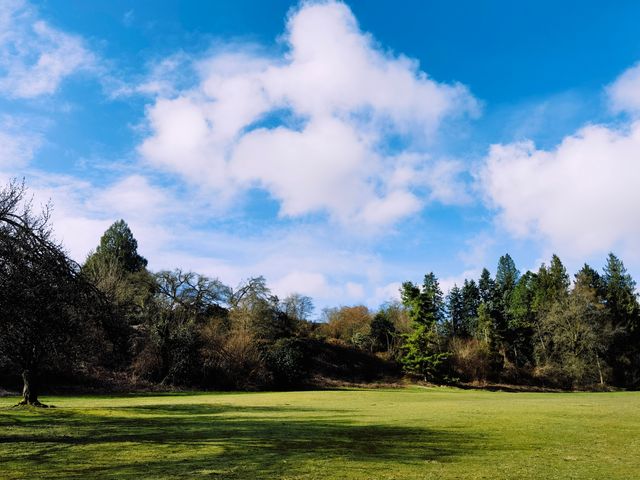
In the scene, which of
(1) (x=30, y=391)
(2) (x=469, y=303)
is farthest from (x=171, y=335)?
(2) (x=469, y=303)

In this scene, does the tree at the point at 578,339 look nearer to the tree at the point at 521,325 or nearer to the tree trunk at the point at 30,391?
the tree at the point at 521,325

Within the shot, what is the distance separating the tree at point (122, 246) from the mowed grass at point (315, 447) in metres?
55.8

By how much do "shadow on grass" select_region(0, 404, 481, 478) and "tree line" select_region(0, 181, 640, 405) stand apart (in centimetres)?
225

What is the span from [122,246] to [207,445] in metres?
67.1

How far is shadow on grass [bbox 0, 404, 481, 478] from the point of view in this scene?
333 inches

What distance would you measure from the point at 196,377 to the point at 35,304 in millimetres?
37487

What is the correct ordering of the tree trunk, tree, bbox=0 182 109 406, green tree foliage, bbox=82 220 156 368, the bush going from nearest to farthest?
tree, bbox=0 182 109 406
green tree foliage, bbox=82 220 156 368
the tree trunk
the bush

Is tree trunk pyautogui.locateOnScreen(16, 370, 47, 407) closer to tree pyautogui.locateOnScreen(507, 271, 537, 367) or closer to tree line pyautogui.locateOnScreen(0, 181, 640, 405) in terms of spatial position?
tree line pyautogui.locateOnScreen(0, 181, 640, 405)

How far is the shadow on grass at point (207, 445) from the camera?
27.7 feet

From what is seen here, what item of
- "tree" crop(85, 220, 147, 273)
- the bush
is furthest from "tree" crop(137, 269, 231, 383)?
"tree" crop(85, 220, 147, 273)

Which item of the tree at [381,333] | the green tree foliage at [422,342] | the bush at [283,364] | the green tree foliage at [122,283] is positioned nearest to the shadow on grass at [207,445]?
→ the green tree foliage at [122,283]

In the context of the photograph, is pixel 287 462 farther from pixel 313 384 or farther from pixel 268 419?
pixel 313 384

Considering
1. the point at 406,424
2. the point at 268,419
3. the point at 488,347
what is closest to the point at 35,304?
the point at 268,419

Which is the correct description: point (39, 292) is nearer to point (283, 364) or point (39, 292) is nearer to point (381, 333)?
point (283, 364)
